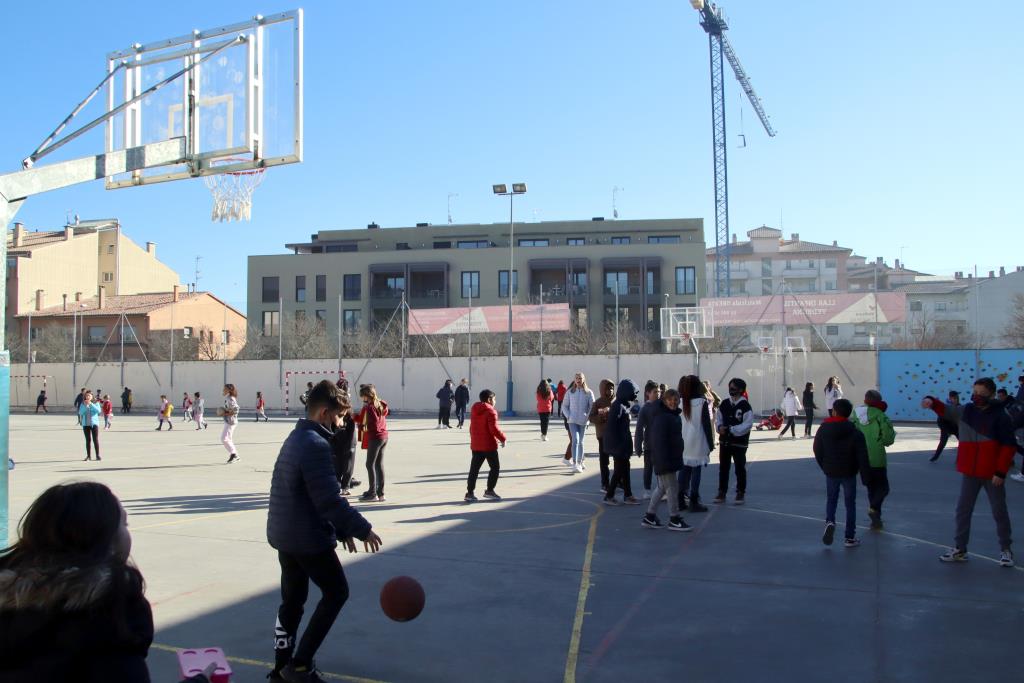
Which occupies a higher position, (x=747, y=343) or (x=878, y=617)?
(x=747, y=343)

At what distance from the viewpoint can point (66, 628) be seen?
2.36m

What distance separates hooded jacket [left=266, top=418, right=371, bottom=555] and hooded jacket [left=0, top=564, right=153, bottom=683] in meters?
2.39

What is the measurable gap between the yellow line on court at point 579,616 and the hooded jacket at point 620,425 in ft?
6.08

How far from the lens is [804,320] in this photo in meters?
35.0

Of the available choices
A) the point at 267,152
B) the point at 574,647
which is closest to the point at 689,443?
the point at 574,647

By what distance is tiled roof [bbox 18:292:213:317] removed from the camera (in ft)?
201

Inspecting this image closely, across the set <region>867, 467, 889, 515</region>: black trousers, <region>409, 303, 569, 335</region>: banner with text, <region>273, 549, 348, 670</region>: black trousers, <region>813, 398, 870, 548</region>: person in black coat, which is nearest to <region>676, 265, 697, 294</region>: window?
<region>409, 303, 569, 335</region>: banner with text

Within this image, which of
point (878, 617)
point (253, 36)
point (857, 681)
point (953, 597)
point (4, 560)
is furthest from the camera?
point (253, 36)

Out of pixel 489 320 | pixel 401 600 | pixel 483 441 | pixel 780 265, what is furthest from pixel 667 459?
pixel 780 265

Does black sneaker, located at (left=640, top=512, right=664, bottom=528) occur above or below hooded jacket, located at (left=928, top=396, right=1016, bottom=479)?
below

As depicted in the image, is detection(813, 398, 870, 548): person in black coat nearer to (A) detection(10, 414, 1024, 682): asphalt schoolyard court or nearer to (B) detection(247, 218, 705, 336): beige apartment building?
(A) detection(10, 414, 1024, 682): asphalt schoolyard court

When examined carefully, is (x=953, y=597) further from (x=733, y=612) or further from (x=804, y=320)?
(x=804, y=320)

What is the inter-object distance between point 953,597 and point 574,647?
11.5ft

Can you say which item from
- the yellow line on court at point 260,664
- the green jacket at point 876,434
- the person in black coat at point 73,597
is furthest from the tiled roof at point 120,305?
the person in black coat at point 73,597
